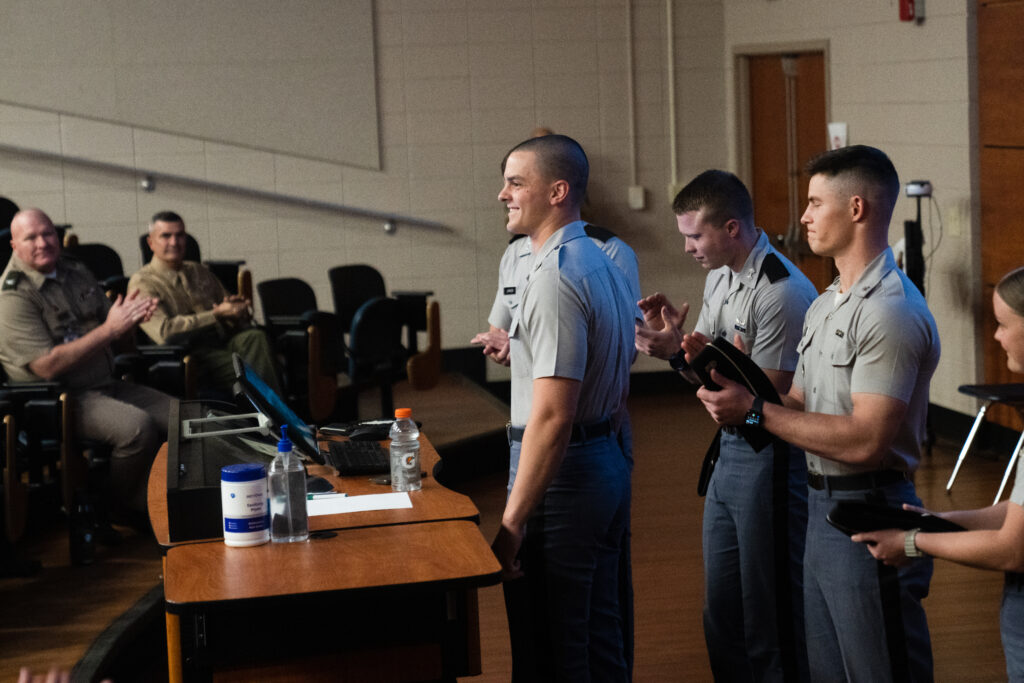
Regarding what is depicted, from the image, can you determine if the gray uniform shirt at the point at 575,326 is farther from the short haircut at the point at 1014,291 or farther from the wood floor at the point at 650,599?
the wood floor at the point at 650,599

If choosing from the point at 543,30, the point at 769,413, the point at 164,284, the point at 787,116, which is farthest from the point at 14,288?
the point at 787,116

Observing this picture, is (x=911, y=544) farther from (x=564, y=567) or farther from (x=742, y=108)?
(x=742, y=108)

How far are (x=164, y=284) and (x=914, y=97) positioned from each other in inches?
164

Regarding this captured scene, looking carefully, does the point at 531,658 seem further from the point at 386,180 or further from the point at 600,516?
the point at 386,180

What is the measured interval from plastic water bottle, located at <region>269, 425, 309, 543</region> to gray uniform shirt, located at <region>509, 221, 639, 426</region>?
543 millimetres

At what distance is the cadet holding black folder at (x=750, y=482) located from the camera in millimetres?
2896

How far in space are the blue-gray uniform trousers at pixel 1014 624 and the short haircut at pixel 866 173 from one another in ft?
2.66

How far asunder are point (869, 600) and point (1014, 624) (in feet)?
1.23

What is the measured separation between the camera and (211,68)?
8031mm

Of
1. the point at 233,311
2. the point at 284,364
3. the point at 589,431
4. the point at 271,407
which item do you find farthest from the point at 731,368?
the point at 284,364

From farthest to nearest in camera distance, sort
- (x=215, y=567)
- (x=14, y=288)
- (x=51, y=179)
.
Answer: (x=51, y=179)
(x=14, y=288)
(x=215, y=567)

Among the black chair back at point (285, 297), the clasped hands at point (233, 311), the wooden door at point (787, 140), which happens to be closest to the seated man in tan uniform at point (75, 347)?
the clasped hands at point (233, 311)

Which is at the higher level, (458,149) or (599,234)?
(458,149)

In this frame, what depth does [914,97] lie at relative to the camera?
6.50m
